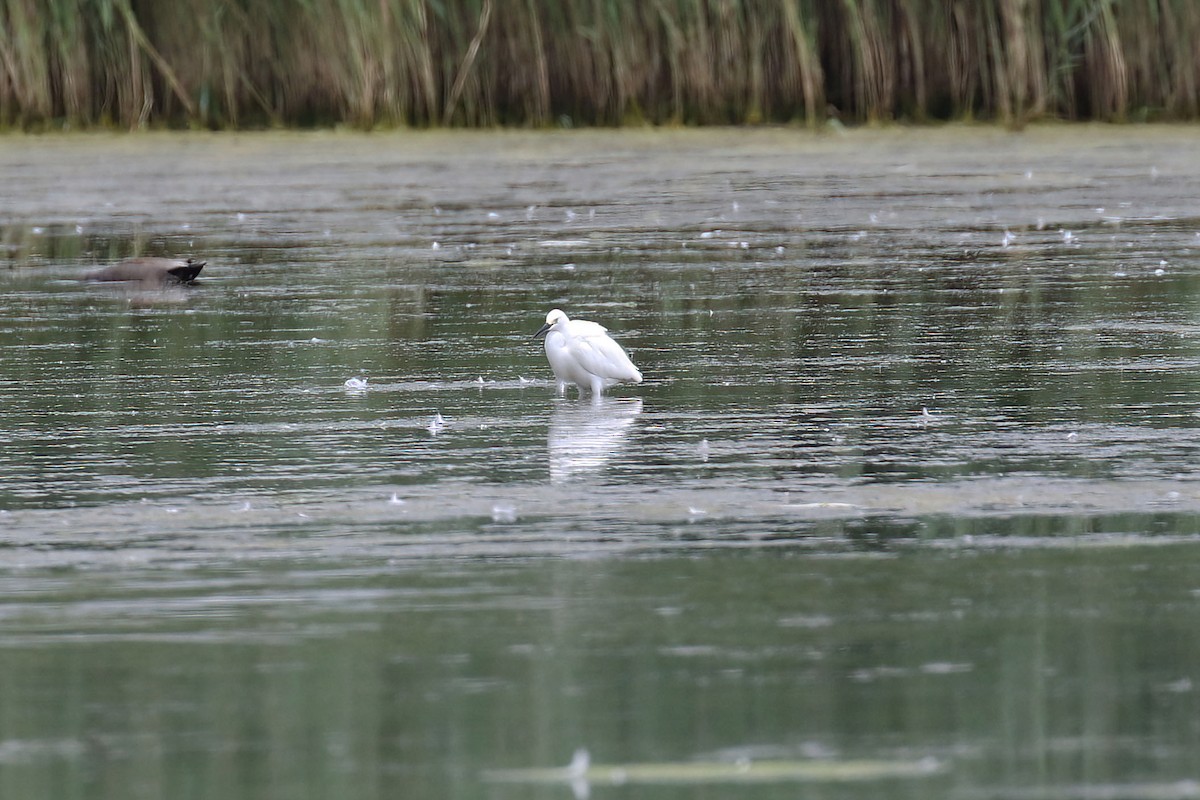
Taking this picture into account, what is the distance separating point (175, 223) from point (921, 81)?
7.62 meters

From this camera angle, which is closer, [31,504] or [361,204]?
[31,504]

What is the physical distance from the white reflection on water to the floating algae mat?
2.61 m

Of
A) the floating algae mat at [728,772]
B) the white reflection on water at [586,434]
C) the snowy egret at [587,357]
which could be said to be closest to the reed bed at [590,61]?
the snowy egret at [587,357]

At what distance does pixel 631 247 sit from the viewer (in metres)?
12.8

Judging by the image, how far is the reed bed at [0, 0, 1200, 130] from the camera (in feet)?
64.1

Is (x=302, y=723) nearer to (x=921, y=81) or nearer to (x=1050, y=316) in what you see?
(x=1050, y=316)

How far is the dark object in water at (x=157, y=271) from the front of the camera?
11.5 m

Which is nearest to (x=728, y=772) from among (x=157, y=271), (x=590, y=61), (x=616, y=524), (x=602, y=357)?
(x=616, y=524)

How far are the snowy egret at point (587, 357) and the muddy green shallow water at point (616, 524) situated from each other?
0.48 feet

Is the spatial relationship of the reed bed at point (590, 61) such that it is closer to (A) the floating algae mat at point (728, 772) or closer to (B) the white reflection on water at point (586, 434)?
(B) the white reflection on water at point (586, 434)

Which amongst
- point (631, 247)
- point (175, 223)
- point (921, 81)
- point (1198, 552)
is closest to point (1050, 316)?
point (631, 247)

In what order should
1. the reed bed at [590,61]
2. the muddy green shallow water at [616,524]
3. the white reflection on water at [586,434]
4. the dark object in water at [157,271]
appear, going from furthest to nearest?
the reed bed at [590,61], the dark object in water at [157,271], the white reflection on water at [586,434], the muddy green shallow water at [616,524]

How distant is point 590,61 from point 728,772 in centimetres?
1686

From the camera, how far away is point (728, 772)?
11.8 feet
